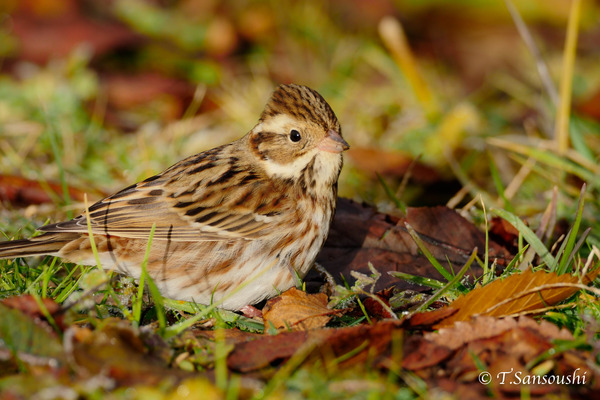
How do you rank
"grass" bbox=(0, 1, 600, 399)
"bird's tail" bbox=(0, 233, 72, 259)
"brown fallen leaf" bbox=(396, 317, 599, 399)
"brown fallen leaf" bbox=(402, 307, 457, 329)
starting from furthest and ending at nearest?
"bird's tail" bbox=(0, 233, 72, 259), "grass" bbox=(0, 1, 600, 399), "brown fallen leaf" bbox=(402, 307, 457, 329), "brown fallen leaf" bbox=(396, 317, 599, 399)

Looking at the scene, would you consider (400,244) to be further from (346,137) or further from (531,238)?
(346,137)

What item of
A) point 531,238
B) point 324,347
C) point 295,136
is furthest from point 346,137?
point 324,347

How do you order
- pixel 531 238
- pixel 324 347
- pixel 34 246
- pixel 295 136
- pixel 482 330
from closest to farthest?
pixel 324 347 < pixel 482 330 < pixel 34 246 < pixel 531 238 < pixel 295 136

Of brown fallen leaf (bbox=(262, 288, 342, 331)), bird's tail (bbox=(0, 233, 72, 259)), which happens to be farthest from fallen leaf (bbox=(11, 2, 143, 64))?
brown fallen leaf (bbox=(262, 288, 342, 331))

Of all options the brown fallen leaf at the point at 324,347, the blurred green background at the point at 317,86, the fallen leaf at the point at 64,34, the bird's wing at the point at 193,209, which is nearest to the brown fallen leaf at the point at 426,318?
the brown fallen leaf at the point at 324,347

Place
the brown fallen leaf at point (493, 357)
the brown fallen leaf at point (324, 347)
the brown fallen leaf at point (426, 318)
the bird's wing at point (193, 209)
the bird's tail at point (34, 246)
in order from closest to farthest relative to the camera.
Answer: the brown fallen leaf at point (493, 357), the brown fallen leaf at point (324, 347), the brown fallen leaf at point (426, 318), the bird's tail at point (34, 246), the bird's wing at point (193, 209)

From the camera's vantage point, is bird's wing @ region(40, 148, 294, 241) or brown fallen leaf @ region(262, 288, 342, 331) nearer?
brown fallen leaf @ region(262, 288, 342, 331)

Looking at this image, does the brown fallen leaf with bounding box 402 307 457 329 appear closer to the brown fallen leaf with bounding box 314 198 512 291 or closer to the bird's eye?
the brown fallen leaf with bounding box 314 198 512 291

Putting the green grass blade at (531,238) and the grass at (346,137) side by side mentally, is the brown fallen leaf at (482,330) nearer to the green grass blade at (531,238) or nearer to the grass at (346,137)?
the grass at (346,137)
